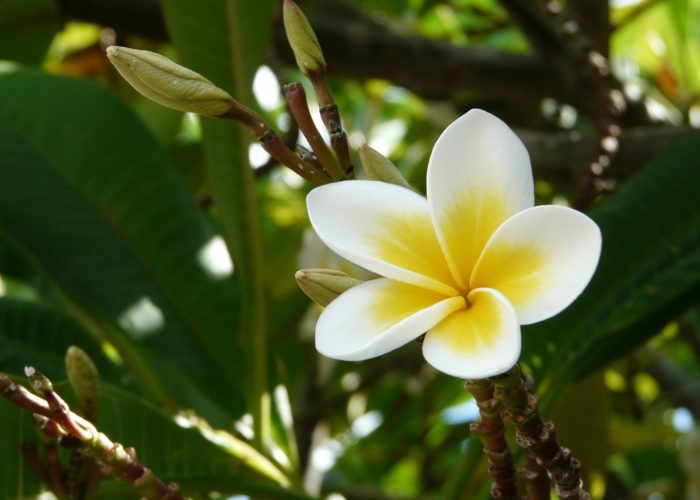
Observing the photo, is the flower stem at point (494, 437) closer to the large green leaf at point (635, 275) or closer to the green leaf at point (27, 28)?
the large green leaf at point (635, 275)

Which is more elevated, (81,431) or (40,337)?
(81,431)

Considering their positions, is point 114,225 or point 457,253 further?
point 114,225

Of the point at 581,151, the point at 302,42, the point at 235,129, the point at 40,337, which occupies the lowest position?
the point at 581,151

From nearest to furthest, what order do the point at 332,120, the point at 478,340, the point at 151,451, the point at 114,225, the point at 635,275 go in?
the point at 478,340 → the point at 332,120 → the point at 151,451 → the point at 635,275 → the point at 114,225

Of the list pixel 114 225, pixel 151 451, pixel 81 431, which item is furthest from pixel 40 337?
pixel 81 431

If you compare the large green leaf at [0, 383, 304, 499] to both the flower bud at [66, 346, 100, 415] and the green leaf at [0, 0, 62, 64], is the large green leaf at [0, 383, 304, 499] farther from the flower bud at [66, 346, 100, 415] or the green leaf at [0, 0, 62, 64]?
the green leaf at [0, 0, 62, 64]

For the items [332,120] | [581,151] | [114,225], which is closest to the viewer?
[332,120]

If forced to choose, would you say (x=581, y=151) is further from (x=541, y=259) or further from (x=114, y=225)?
(x=541, y=259)
